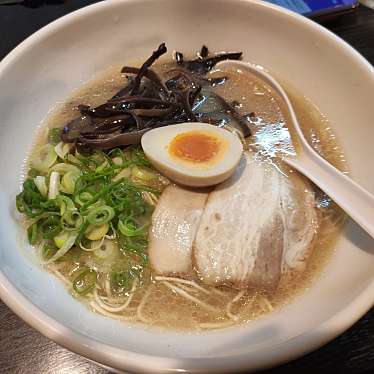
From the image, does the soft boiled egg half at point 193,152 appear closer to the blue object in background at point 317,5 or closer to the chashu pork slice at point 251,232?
the chashu pork slice at point 251,232

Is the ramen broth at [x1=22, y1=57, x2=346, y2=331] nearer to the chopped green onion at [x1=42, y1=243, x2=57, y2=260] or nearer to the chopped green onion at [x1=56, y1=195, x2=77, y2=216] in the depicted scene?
the chopped green onion at [x1=42, y1=243, x2=57, y2=260]

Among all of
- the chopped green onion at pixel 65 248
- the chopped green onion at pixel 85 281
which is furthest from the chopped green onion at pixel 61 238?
the chopped green onion at pixel 85 281

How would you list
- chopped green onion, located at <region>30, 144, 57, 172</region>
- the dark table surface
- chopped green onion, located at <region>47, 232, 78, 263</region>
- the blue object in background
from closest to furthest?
the dark table surface → chopped green onion, located at <region>47, 232, 78, 263</region> → chopped green onion, located at <region>30, 144, 57, 172</region> → the blue object in background

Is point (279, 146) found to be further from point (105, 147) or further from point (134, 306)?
point (134, 306)

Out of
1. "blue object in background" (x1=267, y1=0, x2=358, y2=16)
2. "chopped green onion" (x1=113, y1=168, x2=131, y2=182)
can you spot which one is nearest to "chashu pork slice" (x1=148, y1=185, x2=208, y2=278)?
"chopped green onion" (x1=113, y1=168, x2=131, y2=182)

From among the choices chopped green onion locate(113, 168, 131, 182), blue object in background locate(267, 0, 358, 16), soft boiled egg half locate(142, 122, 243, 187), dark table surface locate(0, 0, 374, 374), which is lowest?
Answer: dark table surface locate(0, 0, 374, 374)
